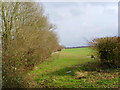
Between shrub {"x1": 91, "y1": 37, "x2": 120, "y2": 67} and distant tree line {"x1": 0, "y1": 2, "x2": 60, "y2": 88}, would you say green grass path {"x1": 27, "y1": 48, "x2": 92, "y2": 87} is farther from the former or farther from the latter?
shrub {"x1": 91, "y1": 37, "x2": 120, "y2": 67}

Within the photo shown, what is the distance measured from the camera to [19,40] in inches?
286

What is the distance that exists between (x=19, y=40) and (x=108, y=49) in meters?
→ 6.13

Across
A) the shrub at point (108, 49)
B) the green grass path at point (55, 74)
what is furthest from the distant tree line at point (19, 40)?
the shrub at point (108, 49)

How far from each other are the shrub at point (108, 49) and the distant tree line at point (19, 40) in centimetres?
485

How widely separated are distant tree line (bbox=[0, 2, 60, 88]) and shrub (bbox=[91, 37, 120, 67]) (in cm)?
485

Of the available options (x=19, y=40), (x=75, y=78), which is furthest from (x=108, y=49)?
(x=19, y=40)

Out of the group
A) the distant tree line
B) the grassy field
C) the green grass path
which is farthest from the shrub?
the distant tree line

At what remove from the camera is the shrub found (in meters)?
8.86

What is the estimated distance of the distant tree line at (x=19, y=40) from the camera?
5203 mm

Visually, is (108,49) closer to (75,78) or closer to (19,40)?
(75,78)

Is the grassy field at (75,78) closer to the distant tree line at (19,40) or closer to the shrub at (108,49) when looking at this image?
the shrub at (108,49)

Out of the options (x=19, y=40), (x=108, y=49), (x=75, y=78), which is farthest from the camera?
(x=108, y=49)

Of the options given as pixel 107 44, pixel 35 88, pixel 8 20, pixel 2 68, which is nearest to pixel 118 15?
pixel 107 44

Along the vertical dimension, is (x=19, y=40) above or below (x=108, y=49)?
above
